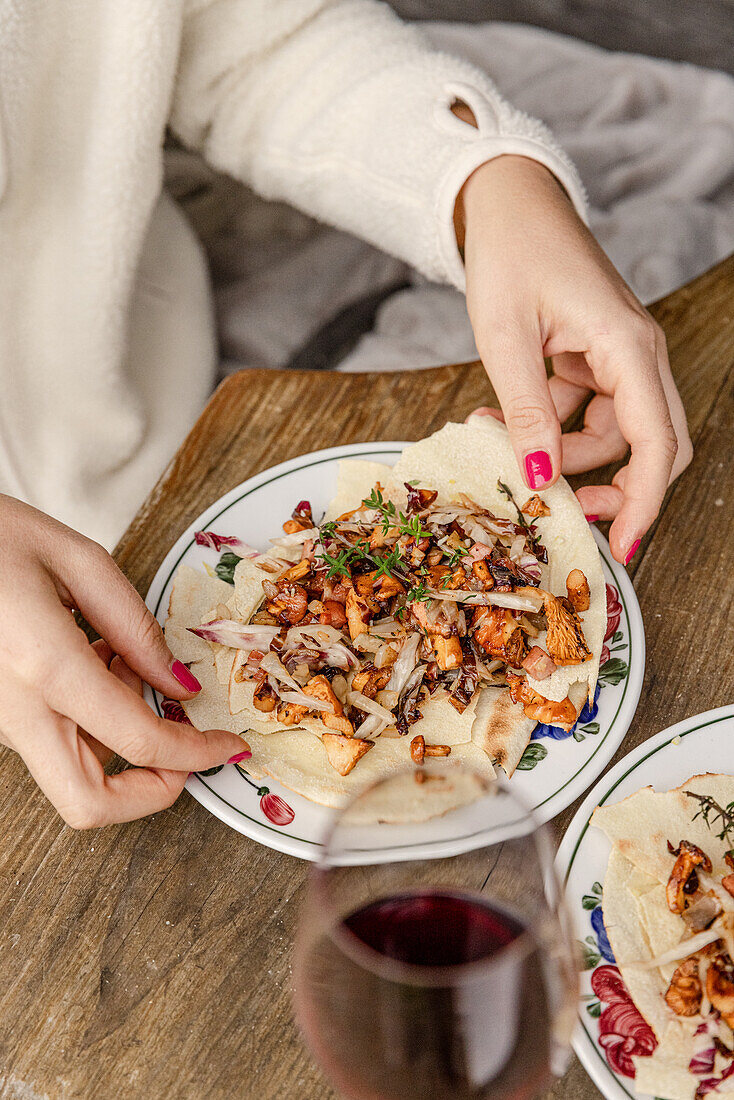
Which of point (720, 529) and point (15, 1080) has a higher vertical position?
point (720, 529)

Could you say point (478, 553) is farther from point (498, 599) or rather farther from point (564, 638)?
point (564, 638)

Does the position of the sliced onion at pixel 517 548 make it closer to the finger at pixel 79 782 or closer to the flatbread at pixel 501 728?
the flatbread at pixel 501 728

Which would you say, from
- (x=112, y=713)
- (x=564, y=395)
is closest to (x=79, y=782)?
(x=112, y=713)

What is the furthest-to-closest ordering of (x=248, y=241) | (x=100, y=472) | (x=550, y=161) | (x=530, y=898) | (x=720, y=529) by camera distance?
(x=248, y=241) < (x=100, y=472) < (x=550, y=161) < (x=720, y=529) < (x=530, y=898)

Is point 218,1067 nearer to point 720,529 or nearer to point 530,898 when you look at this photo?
point 530,898

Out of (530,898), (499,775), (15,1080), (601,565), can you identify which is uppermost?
(530,898)

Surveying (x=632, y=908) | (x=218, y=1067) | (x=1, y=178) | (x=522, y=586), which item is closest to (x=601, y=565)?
(x=522, y=586)

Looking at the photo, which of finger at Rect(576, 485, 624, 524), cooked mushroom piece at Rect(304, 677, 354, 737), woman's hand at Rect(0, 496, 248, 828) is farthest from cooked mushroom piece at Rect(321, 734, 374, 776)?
finger at Rect(576, 485, 624, 524)

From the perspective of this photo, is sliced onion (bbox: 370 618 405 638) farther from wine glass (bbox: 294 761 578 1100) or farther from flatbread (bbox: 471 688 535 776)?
wine glass (bbox: 294 761 578 1100)
